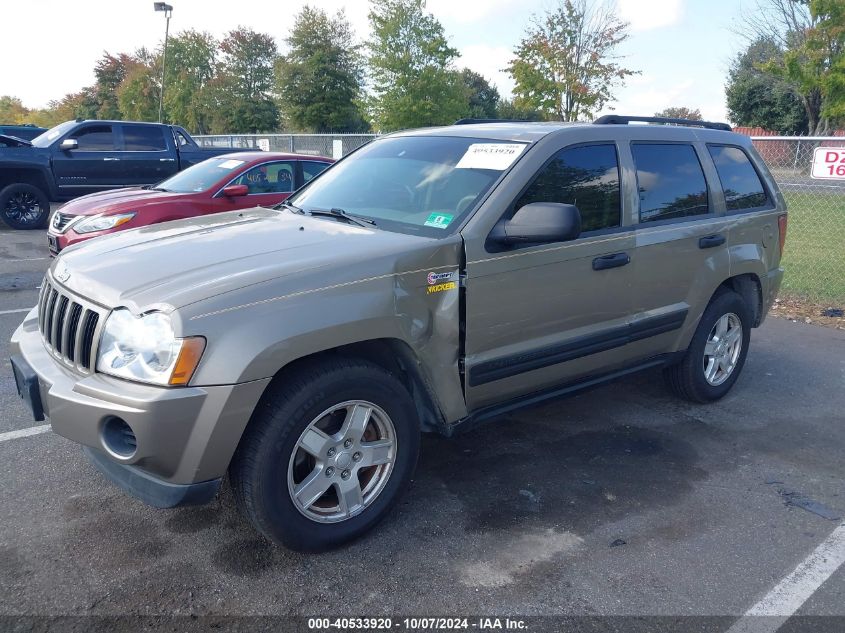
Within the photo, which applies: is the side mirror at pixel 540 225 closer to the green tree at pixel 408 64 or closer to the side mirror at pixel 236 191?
the side mirror at pixel 236 191

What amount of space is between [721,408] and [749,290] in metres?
0.88

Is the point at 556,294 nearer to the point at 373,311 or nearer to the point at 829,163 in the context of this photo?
the point at 373,311

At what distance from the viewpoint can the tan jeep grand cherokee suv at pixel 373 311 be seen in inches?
101

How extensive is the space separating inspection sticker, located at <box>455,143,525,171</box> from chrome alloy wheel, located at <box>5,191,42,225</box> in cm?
1122

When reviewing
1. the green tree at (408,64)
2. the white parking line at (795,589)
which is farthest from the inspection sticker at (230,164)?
the green tree at (408,64)

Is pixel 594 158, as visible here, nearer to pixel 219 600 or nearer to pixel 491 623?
pixel 491 623

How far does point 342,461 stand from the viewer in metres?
2.96

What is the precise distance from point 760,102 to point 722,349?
39759mm

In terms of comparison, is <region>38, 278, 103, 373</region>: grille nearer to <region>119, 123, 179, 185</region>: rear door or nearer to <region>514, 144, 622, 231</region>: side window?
<region>514, 144, 622, 231</region>: side window

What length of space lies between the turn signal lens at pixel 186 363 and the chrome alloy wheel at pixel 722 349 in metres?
3.50

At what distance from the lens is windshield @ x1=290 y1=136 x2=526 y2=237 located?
3.44 m

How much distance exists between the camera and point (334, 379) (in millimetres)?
2805

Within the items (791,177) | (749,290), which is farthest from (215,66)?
(749,290)

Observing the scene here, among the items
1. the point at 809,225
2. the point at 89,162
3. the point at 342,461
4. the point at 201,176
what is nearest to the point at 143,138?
the point at 89,162
